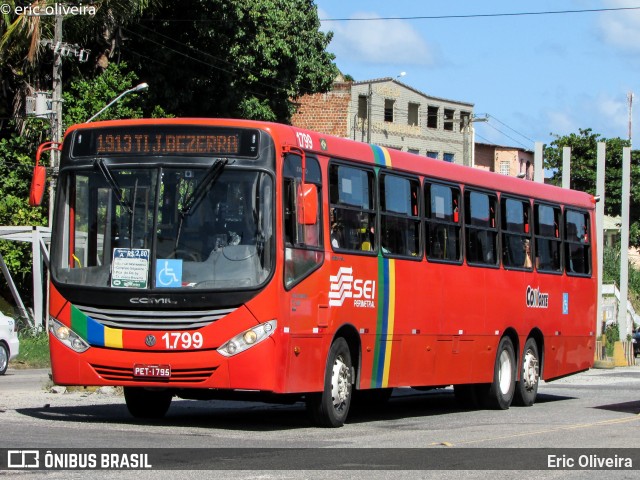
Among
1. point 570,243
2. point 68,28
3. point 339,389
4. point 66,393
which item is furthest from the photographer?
point 68,28

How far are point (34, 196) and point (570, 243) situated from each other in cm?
1143

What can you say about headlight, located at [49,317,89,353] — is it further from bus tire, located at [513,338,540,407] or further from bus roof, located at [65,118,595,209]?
bus tire, located at [513,338,540,407]

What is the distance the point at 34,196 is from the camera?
1401cm

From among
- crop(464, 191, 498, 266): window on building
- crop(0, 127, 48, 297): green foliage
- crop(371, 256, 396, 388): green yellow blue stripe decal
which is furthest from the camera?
crop(0, 127, 48, 297): green foliage

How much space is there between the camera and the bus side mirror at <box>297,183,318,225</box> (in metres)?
13.9

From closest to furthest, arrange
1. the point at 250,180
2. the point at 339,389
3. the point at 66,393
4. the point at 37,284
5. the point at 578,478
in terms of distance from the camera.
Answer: the point at 578,478
the point at 250,180
the point at 339,389
the point at 66,393
the point at 37,284

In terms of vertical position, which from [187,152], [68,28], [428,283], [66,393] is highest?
[68,28]

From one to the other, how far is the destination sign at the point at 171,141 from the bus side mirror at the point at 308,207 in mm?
698

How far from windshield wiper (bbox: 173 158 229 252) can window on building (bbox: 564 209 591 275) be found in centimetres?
Result: 1017

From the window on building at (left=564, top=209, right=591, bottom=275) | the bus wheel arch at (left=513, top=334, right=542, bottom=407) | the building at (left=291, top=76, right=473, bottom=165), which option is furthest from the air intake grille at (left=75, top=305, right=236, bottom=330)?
the building at (left=291, top=76, right=473, bottom=165)

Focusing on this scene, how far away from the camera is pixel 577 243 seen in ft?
75.6

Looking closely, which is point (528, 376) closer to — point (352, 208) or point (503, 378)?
point (503, 378)

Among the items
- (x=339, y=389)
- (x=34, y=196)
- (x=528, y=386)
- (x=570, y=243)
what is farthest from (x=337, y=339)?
(x=570, y=243)

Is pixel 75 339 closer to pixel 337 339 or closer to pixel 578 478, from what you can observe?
pixel 337 339
